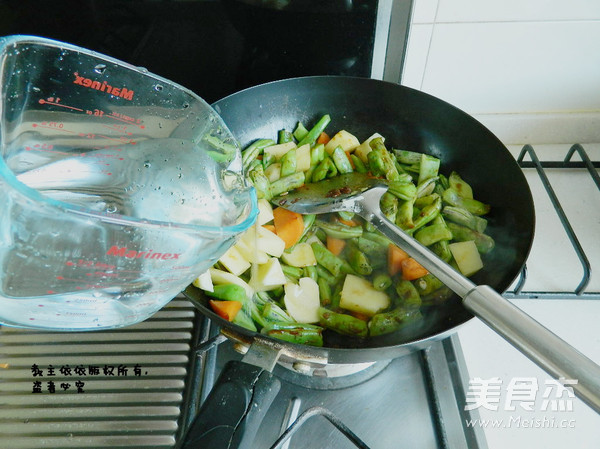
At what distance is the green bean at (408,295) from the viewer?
2.75ft

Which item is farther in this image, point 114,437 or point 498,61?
point 498,61

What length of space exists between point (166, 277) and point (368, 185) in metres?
0.45

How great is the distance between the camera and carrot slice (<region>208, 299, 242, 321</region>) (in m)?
0.75

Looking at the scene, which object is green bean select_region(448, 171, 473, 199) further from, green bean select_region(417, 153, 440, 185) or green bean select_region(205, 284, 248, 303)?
green bean select_region(205, 284, 248, 303)

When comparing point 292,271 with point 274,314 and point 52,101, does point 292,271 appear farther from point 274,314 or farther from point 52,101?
point 52,101

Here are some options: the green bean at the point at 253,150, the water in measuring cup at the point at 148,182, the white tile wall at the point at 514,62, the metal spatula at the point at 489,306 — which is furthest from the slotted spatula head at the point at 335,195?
the white tile wall at the point at 514,62

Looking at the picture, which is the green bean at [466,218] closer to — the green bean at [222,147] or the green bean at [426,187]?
the green bean at [426,187]

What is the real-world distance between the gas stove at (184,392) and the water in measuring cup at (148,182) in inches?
9.1

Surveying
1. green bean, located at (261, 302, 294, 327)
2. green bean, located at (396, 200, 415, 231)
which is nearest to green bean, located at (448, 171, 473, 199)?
green bean, located at (396, 200, 415, 231)

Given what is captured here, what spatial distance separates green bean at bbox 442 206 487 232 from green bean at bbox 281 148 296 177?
1.02 feet

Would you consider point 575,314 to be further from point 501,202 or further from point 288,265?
point 288,265

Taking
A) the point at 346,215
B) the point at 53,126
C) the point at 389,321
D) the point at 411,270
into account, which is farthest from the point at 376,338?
the point at 53,126

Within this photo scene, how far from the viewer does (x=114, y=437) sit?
719 millimetres

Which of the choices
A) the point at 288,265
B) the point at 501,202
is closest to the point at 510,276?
the point at 501,202
